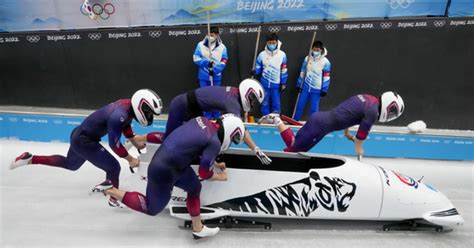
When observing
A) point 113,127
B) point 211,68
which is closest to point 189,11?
point 211,68

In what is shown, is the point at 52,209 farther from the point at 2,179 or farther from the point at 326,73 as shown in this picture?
the point at 326,73

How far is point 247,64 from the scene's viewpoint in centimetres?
565

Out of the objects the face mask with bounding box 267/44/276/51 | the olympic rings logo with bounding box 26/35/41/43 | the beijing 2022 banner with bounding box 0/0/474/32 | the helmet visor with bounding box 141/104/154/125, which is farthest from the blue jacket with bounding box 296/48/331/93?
the olympic rings logo with bounding box 26/35/41/43

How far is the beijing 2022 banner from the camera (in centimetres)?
507

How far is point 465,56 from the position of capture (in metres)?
5.30

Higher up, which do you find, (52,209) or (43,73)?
(43,73)

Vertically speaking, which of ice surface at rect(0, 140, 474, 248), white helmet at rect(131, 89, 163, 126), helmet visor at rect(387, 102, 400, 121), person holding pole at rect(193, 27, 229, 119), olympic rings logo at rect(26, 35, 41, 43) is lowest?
ice surface at rect(0, 140, 474, 248)

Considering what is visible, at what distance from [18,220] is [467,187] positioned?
4837mm

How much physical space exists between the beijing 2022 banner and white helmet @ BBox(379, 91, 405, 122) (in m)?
2.50

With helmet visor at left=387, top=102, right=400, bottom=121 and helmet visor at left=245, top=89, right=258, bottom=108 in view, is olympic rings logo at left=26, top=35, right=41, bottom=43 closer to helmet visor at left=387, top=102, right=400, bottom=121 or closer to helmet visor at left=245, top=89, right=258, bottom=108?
helmet visor at left=245, top=89, right=258, bottom=108

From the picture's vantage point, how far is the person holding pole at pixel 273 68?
5.04m

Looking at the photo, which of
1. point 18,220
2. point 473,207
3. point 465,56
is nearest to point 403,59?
point 465,56

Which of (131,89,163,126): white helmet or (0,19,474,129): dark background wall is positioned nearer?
(131,89,163,126): white helmet

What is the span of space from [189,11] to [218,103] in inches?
103
